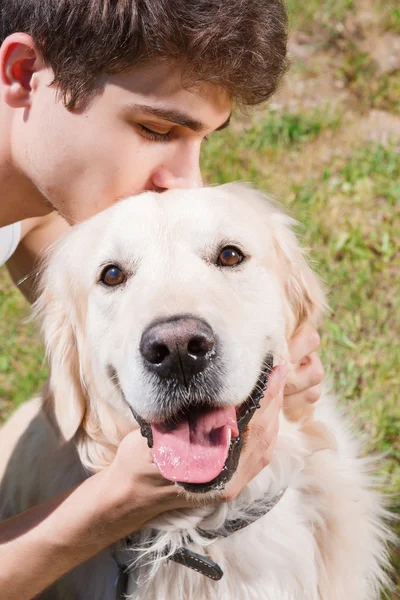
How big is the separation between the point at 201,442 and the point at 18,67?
138 cm

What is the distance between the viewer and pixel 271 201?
280 cm

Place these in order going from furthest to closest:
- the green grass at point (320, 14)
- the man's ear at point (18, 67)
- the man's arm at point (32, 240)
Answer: the green grass at point (320, 14), the man's arm at point (32, 240), the man's ear at point (18, 67)

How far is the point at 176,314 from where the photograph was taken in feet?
6.36

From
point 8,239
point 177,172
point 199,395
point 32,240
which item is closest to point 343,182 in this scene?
point 32,240

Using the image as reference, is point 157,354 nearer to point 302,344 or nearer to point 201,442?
point 201,442

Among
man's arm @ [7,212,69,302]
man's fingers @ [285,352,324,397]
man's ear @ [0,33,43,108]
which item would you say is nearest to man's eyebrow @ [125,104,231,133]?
man's ear @ [0,33,43,108]

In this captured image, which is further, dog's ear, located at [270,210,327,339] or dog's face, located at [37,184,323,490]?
dog's ear, located at [270,210,327,339]

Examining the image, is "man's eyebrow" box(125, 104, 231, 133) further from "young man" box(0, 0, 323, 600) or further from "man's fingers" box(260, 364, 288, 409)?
"man's fingers" box(260, 364, 288, 409)

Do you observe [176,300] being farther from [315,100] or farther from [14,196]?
[315,100]

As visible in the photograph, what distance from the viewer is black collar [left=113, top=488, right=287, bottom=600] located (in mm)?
2262

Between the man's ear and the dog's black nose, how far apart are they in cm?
101

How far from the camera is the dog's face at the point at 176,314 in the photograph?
6.53 feet

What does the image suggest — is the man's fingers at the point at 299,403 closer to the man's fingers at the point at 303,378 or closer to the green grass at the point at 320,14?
the man's fingers at the point at 303,378

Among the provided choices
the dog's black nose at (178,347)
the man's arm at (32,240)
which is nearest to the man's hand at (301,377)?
the dog's black nose at (178,347)
